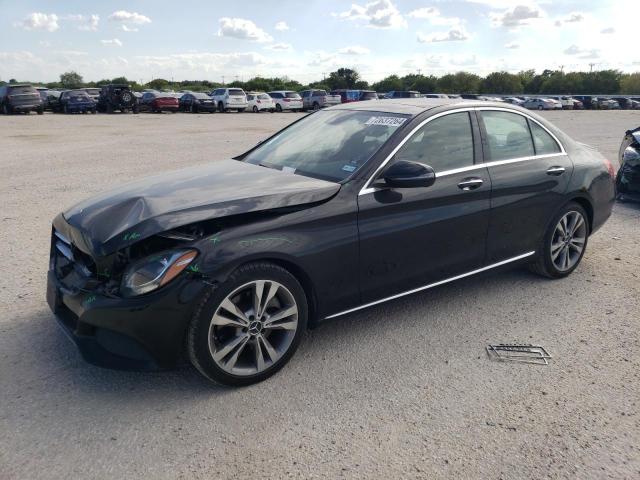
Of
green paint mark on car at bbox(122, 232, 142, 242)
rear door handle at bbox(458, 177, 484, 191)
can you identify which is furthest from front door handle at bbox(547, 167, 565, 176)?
green paint mark on car at bbox(122, 232, 142, 242)

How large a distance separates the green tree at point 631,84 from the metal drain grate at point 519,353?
10333 cm

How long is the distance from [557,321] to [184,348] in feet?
9.14

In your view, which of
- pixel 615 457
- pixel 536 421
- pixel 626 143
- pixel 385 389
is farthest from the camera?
pixel 626 143

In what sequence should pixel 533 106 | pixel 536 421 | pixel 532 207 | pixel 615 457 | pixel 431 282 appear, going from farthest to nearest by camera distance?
pixel 533 106 < pixel 532 207 < pixel 431 282 < pixel 536 421 < pixel 615 457

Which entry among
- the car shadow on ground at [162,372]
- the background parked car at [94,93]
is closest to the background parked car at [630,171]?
the car shadow on ground at [162,372]

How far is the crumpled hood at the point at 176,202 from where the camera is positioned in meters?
3.11

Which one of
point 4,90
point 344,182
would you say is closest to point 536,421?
point 344,182

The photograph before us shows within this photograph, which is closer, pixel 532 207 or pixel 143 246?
pixel 143 246

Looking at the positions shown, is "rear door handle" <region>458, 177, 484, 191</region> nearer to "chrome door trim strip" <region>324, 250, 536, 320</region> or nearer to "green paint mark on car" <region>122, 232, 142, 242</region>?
"chrome door trim strip" <region>324, 250, 536, 320</region>

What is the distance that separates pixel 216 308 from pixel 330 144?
1684 millimetres

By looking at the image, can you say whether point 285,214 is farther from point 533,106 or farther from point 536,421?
point 533,106

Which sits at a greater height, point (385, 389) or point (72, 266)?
point (72, 266)

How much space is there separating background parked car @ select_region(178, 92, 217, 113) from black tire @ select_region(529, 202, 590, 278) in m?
35.5

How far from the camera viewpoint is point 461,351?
12.2 feet
